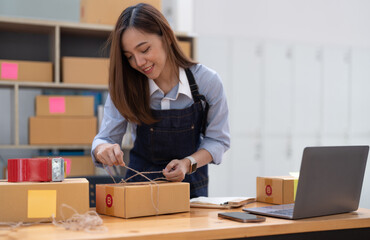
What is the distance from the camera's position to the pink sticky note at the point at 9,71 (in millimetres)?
2949

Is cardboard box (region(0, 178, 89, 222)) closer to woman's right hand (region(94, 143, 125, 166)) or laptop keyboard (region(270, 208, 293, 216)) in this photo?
woman's right hand (region(94, 143, 125, 166))

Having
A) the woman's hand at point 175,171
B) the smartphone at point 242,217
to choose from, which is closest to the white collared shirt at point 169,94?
the woman's hand at point 175,171

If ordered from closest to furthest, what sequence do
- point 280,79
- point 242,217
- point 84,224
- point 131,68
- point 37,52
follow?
point 84,224, point 242,217, point 131,68, point 37,52, point 280,79

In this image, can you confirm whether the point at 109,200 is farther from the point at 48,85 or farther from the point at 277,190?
the point at 48,85

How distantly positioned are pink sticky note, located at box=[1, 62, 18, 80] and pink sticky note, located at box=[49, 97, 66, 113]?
266 mm

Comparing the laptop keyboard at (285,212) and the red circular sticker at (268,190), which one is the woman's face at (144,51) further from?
the laptop keyboard at (285,212)

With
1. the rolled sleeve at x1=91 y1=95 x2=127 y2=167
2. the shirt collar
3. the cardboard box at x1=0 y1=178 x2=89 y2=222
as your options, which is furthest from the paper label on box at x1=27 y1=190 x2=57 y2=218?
the shirt collar

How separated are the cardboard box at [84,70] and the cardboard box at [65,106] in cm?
12

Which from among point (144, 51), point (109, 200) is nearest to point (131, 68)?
point (144, 51)

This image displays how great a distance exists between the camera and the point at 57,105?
3053 millimetres

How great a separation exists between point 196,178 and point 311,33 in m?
3.39

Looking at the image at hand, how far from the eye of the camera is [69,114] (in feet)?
10.1

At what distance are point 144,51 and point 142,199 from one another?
587 mm

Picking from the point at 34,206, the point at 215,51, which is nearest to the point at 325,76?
the point at 215,51
